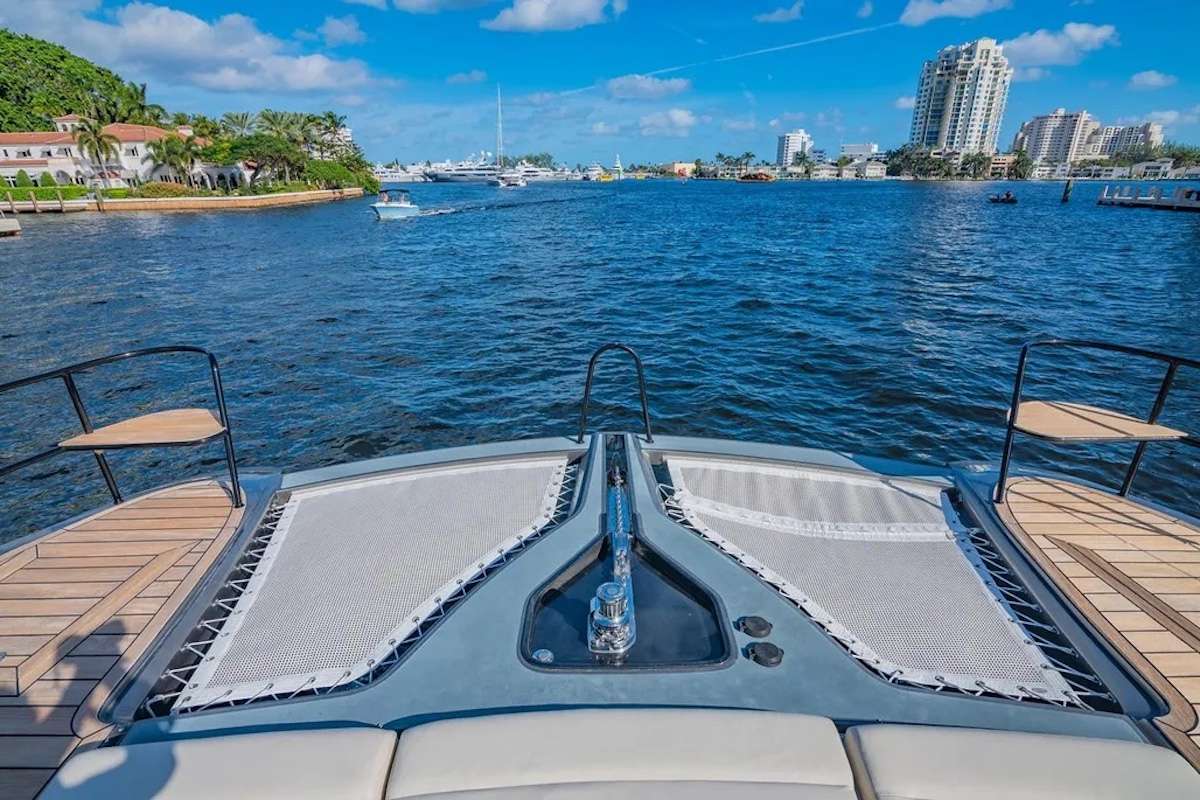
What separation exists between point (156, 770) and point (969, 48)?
233127 mm

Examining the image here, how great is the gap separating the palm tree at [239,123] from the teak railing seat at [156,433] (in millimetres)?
87170

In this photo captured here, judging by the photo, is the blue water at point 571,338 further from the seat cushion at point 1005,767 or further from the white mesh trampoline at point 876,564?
the seat cushion at point 1005,767

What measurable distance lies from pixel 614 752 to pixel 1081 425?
373 centimetres

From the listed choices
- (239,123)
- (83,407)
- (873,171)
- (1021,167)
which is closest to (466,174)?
(239,123)

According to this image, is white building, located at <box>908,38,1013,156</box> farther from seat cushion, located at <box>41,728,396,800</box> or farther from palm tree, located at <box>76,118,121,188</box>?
seat cushion, located at <box>41,728,396,800</box>

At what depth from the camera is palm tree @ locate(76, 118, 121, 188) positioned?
5159cm

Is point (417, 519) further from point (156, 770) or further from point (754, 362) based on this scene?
point (754, 362)

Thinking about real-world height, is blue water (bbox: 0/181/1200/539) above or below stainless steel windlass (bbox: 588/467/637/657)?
below

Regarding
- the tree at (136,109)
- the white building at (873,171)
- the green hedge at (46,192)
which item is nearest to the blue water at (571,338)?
the green hedge at (46,192)

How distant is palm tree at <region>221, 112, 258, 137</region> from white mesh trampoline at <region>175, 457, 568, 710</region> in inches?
3479

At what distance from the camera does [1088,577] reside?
2.84m

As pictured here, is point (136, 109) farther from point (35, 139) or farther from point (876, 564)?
point (876, 564)

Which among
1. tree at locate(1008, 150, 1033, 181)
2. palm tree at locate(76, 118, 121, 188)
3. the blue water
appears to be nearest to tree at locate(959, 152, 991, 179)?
tree at locate(1008, 150, 1033, 181)

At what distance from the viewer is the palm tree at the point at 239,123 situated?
71.3m
